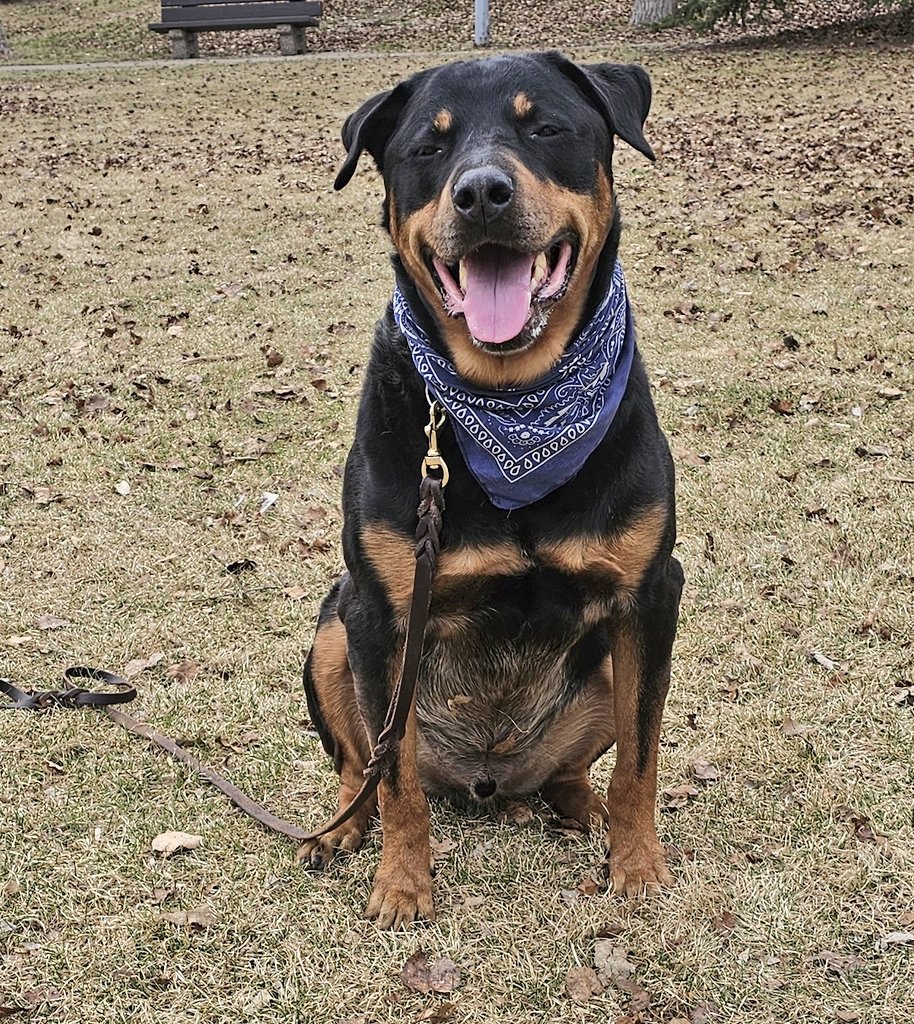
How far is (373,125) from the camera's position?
326 cm

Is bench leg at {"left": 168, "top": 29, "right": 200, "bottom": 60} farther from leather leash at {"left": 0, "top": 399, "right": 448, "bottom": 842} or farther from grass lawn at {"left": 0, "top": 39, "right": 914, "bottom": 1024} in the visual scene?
leather leash at {"left": 0, "top": 399, "right": 448, "bottom": 842}

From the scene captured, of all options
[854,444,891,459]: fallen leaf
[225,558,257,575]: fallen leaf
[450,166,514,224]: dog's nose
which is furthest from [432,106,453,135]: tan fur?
[854,444,891,459]: fallen leaf

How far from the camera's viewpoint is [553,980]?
306cm

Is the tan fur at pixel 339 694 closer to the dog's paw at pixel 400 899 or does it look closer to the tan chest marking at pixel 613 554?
the dog's paw at pixel 400 899

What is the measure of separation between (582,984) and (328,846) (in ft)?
3.05

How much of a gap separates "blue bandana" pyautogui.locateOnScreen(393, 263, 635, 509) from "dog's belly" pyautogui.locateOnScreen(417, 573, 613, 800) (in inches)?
11.8

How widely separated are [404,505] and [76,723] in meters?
2.00

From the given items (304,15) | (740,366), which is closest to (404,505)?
(740,366)

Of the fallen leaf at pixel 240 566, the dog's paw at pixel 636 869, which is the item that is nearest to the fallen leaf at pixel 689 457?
the fallen leaf at pixel 240 566

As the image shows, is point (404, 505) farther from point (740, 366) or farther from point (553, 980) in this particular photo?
point (740, 366)

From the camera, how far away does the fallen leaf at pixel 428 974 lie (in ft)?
10.0

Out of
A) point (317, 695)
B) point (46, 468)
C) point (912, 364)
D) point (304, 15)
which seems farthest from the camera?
point (304, 15)

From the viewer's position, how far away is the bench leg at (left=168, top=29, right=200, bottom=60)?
23.9m

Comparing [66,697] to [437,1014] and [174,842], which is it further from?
[437,1014]
